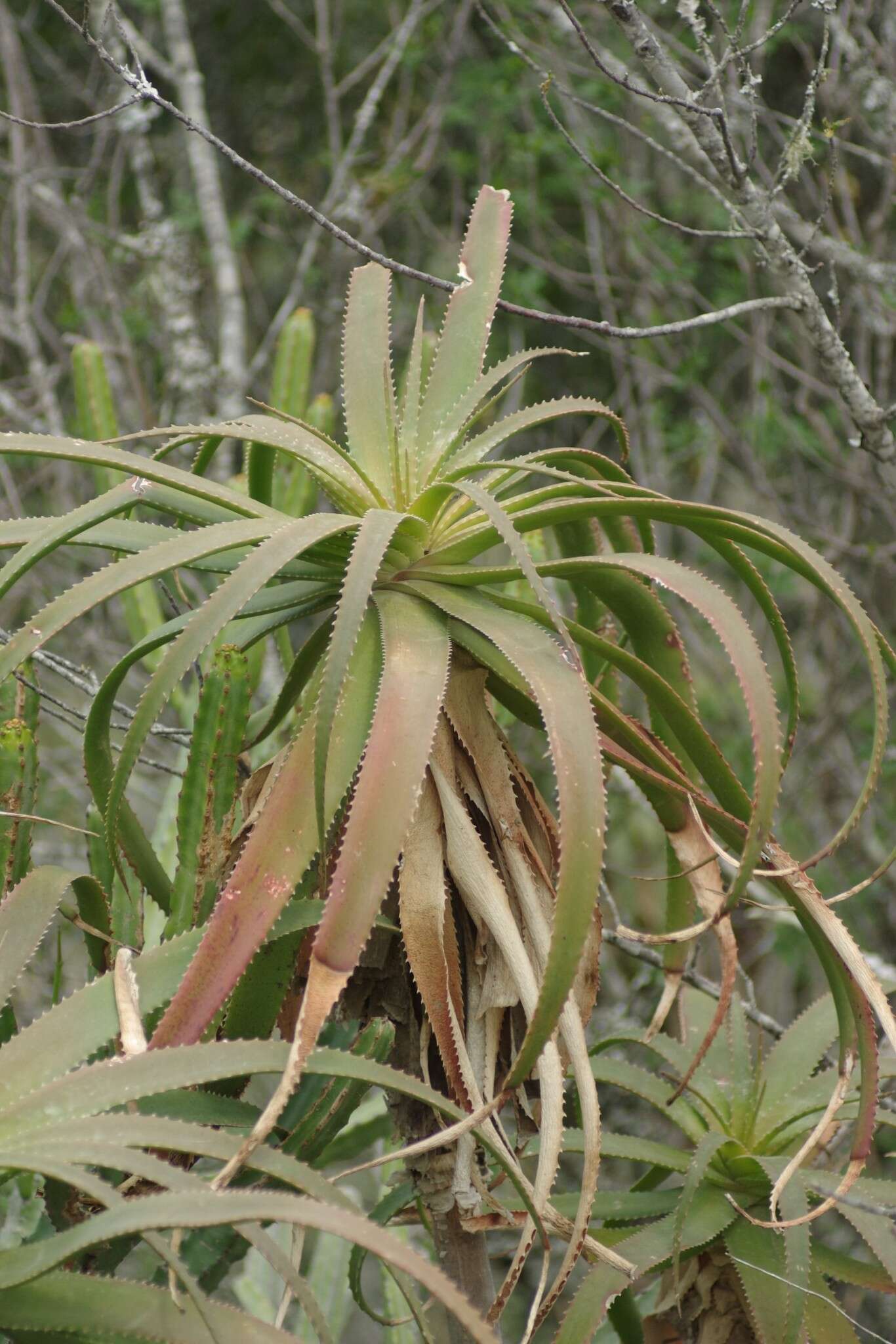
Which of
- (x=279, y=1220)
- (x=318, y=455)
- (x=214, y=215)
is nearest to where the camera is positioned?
(x=279, y=1220)

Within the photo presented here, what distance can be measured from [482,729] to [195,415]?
2.46 metres

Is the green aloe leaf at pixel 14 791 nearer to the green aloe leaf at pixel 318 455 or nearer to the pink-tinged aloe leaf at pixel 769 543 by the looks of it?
the green aloe leaf at pixel 318 455

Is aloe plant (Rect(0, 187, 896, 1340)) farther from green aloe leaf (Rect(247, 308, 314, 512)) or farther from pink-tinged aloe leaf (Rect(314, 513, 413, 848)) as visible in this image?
green aloe leaf (Rect(247, 308, 314, 512))

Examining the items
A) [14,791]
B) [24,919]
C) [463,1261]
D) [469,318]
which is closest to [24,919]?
[24,919]

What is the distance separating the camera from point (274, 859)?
3.20 ft

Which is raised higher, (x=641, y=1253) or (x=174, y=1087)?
(x=174, y=1087)

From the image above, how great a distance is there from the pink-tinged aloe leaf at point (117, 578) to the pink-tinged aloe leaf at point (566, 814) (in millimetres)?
255

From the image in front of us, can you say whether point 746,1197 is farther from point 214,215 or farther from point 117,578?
point 214,215

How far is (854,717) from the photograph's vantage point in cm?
361

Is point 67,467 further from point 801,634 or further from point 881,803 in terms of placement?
point 881,803

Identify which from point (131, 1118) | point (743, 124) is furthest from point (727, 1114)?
point (743, 124)

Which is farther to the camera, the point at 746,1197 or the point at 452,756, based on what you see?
the point at 746,1197

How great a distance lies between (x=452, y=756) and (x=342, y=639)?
257mm

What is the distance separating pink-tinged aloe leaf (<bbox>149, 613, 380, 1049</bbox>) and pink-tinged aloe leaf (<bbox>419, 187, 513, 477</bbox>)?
346mm
